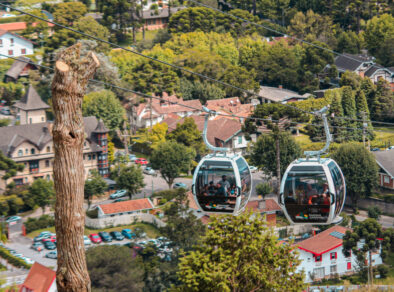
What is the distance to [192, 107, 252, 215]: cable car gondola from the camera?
14.5 meters

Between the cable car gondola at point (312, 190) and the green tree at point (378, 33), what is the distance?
56.5m

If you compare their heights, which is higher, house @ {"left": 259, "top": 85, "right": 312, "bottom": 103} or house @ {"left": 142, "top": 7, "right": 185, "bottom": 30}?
house @ {"left": 142, "top": 7, "right": 185, "bottom": 30}

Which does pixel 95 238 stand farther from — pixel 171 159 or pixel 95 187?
pixel 171 159

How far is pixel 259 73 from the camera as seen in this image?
64.1 metres

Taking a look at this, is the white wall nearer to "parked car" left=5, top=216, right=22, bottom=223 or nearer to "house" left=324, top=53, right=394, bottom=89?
"house" left=324, top=53, right=394, bottom=89

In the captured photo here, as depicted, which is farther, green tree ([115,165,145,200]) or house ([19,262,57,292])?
green tree ([115,165,145,200])

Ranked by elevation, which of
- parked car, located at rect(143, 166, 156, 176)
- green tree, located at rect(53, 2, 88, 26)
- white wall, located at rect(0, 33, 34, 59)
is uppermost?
green tree, located at rect(53, 2, 88, 26)

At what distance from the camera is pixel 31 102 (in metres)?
53.7

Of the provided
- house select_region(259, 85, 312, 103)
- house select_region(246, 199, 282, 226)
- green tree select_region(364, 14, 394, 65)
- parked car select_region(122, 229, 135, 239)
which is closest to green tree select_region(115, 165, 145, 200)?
parked car select_region(122, 229, 135, 239)

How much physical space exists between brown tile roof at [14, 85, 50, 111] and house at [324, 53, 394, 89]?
2420cm

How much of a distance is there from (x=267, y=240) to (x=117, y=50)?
4949 cm

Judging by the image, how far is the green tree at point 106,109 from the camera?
52969 millimetres

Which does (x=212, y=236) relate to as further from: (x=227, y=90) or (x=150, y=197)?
(x=227, y=90)

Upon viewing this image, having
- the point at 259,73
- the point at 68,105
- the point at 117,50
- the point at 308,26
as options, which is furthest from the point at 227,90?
the point at 68,105
